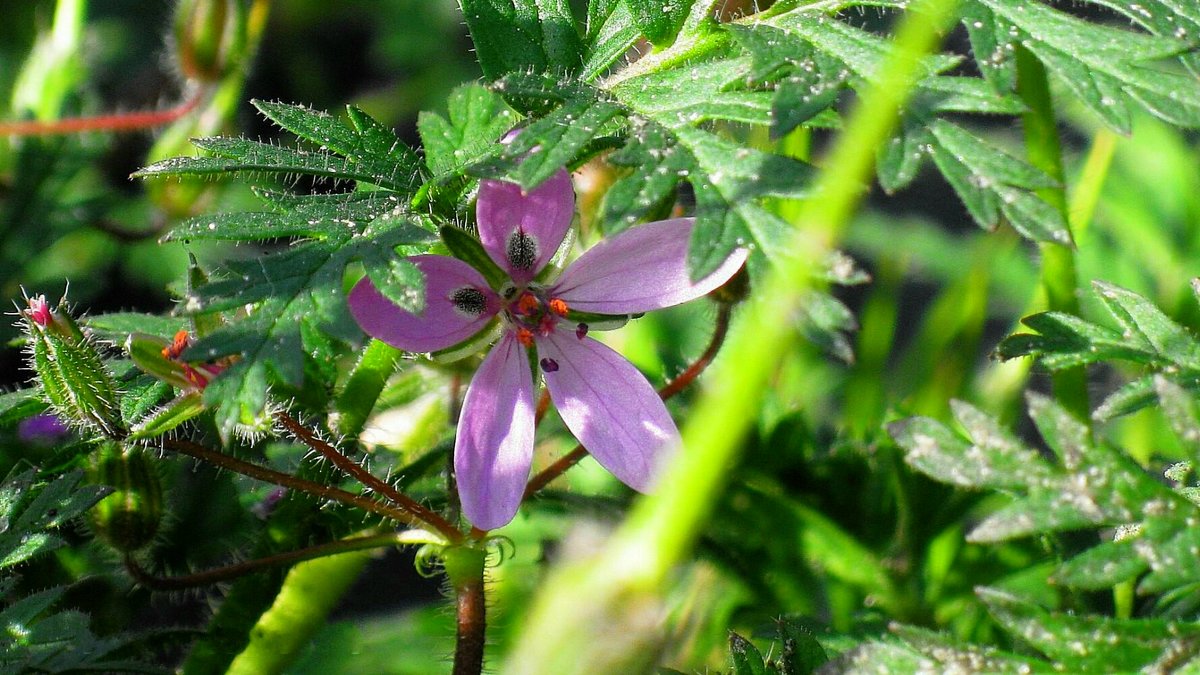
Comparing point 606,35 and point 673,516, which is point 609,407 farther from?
point 673,516

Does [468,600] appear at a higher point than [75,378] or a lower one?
lower

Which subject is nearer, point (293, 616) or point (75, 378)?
point (75, 378)

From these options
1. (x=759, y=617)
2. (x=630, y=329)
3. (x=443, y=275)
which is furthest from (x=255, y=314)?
(x=630, y=329)

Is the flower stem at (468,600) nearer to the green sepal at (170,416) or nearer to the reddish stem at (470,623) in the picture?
the reddish stem at (470,623)

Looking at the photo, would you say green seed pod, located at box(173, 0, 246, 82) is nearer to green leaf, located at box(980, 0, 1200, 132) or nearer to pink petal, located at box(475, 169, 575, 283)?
pink petal, located at box(475, 169, 575, 283)

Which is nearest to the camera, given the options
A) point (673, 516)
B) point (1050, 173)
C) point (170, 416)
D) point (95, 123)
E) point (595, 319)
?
point (673, 516)

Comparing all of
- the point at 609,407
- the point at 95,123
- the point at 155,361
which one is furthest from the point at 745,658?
the point at 95,123
